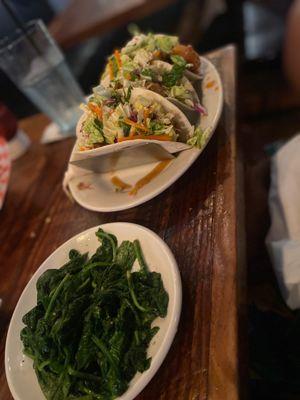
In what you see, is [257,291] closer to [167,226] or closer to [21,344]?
[167,226]

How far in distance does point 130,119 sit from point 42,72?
41.7 inches

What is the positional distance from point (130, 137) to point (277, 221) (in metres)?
0.75

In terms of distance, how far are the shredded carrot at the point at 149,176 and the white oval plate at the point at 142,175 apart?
23 mm

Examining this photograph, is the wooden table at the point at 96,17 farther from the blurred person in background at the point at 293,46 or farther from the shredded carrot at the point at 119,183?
the shredded carrot at the point at 119,183

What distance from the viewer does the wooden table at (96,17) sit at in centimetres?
285

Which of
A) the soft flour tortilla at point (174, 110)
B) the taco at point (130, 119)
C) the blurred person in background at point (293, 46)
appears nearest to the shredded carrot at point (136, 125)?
the taco at point (130, 119)

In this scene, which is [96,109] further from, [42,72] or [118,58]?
[42,72]

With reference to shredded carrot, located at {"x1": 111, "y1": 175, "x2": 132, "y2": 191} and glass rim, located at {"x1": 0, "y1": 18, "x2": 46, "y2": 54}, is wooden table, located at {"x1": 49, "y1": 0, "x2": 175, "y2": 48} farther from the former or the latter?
shredded carrot, located at {"x1": 111, "y1": 175, "x2": 132, "y2": 191}

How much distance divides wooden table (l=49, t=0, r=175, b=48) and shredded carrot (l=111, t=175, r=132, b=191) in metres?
2.15

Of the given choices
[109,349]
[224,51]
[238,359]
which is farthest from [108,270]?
[224,51]

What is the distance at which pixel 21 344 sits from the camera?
Answer: 104 cm

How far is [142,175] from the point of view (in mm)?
1342

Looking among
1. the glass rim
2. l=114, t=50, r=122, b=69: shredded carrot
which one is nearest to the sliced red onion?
l=114, t=50, r=122, b=69: shredded carrot

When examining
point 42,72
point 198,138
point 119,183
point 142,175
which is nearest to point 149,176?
point 142,175
